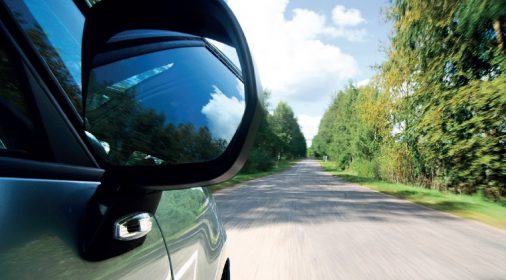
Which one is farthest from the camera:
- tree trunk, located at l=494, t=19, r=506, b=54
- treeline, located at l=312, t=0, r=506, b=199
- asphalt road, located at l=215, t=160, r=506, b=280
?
treeline, located at l=312, t=0, r=506, b=199

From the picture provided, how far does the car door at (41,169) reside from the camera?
685mm

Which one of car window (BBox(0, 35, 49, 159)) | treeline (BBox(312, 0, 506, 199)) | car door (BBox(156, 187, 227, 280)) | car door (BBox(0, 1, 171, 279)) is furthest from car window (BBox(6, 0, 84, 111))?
treeline (BBox(312, 0, 506, 199))

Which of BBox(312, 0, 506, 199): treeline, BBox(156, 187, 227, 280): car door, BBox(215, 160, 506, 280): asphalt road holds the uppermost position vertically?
BBox(312, 0, 506, 199): treeline

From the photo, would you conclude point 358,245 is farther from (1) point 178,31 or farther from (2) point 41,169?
(2) point 41,169

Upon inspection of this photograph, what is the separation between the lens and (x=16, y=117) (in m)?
0.87

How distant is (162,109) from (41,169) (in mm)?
318

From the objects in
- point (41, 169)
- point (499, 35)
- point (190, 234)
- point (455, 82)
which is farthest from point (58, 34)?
point (455, 82)

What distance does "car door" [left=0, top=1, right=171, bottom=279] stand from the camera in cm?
68

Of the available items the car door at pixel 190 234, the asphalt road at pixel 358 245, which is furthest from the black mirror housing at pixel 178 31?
the asphalt road at pixel 358 245

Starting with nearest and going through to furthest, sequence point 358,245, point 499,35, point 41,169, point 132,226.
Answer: point 41,169 → point 132,226 → point 358,245 → point 499,35

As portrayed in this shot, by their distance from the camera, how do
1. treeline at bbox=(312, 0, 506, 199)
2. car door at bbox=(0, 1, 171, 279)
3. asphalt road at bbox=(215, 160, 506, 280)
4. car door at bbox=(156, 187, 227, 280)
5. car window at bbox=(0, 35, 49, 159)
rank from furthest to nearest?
treeline at bbox=(312, 0, 506, 199) < asphalt road at bbox=(215, 160, 506, 280) < car door at bbox=(156, 187, 227, 280) < car window at bbox=(0, 35, 49, 159) < car door at bbox=(0, 1, 171, 279)

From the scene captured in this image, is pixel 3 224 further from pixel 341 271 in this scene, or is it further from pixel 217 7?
pixel 341 271

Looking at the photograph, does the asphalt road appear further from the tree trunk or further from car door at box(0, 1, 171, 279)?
the tree trunk

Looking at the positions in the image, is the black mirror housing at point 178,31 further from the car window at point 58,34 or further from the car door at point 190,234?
the car door at point 190,234
